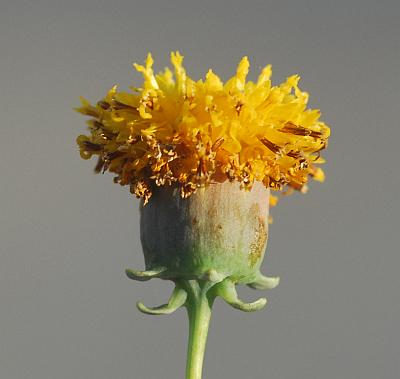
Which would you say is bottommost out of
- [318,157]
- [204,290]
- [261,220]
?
[204,290]

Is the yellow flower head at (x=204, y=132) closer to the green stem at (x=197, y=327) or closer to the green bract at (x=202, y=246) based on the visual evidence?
the green bract at (x=202, y=246)

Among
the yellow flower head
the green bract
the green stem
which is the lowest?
the green stem

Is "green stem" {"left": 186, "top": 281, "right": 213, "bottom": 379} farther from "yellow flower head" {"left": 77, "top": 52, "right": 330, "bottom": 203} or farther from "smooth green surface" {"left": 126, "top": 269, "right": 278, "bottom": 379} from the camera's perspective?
"yellow flower head" {"left": 77, "top": 52, "right": 330, "bottom": 203}

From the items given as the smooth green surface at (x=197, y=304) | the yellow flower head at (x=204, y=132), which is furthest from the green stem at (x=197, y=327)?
the yellow flower head at (x=204, y=132)

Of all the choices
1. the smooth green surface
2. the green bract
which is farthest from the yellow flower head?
the smooth green surface

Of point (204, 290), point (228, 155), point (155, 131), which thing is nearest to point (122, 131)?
point (155, 131)

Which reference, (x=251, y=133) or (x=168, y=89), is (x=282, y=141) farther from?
(x=168, y=89)

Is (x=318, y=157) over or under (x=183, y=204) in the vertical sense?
over
